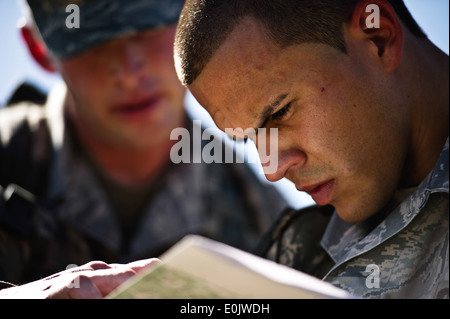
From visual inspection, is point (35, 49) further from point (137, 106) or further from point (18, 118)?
point (137, 106)

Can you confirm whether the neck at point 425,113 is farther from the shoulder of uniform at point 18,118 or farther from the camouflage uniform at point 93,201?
the shoulder of uniform at point 18,118

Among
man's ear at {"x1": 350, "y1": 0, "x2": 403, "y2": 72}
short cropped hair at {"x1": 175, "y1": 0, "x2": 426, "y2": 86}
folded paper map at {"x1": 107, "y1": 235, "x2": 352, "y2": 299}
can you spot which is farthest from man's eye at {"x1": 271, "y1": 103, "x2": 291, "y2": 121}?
folded paper map at {"x1": 107, "y1": 235, "x2": 352, "y2": 299}

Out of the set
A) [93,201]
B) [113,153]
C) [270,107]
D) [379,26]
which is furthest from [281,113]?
[113,153]

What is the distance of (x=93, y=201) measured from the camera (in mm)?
3068

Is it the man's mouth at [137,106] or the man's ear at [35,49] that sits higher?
the man's ear at [35,49]

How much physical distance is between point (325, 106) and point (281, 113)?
0.10 m

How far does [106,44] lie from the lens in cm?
293

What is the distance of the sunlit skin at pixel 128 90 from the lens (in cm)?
293

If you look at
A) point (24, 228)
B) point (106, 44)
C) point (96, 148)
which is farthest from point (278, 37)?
point (96, 148)

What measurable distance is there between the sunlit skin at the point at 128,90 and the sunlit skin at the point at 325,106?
1.35 metres

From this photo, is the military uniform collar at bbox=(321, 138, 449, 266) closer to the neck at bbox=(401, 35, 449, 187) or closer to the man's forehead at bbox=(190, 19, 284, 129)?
the neck at bbox=(401, 35, 449, 187)

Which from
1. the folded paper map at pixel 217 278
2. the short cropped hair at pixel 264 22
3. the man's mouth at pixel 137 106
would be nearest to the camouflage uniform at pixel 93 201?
the man's mouth at pixel 137 106
